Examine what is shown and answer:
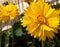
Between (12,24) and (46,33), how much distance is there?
16 cm

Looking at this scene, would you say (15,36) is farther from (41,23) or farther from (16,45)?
(41,23)

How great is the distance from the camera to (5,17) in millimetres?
348

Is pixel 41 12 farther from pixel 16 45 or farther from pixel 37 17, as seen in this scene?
pixel 16 45

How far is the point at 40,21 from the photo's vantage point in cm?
28

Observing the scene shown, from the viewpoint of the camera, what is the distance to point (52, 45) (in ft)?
1.19

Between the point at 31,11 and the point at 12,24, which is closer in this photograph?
the point at 31,11

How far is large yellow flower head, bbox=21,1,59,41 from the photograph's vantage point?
10.8 inches

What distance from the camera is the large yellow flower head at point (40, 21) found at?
0.90ft

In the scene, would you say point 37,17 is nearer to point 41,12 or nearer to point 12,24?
point 41,12

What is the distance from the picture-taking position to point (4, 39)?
40cm

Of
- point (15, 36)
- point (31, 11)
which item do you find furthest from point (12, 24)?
point (31, 11)

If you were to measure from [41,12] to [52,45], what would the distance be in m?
0.10

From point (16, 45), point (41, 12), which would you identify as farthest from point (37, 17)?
point (16, 45)

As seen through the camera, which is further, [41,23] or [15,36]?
[15,36]
